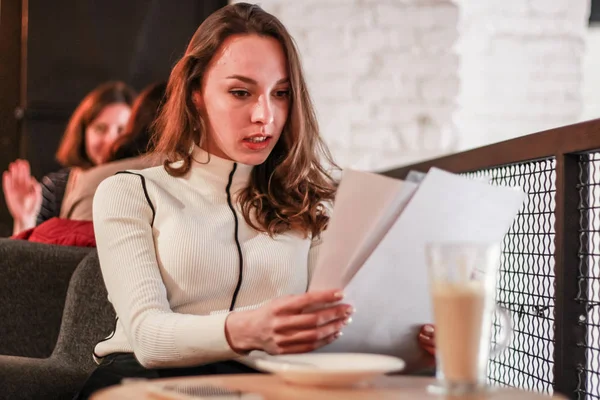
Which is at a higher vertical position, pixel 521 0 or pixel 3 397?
pixel 521 0

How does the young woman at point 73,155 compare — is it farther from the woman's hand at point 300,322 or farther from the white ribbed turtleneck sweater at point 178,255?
the woman's hand at point 300,322

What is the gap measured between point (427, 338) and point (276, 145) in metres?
0.51

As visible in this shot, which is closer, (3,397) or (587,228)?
(587,228)

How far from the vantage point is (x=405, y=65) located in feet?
10.1

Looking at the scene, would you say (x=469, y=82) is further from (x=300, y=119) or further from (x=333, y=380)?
(x=333, y=380)

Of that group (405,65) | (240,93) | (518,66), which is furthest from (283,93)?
(518,66)

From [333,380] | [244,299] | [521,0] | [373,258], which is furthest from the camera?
[521,0]

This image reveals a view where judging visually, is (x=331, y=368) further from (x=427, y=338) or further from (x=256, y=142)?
(x=256, y=142)

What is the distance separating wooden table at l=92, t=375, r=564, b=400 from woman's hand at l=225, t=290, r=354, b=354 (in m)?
0.08

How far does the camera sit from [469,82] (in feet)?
10.3

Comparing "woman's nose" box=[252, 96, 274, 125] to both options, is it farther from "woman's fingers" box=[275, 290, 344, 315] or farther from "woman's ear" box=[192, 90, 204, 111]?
"woman's fingers" box=[275, 290, 344, 315]

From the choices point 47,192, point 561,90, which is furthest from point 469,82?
point 47,192

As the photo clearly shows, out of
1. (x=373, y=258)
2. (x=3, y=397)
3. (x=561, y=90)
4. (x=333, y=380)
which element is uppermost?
(x=561, y=90)

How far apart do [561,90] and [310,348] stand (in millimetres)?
2313
